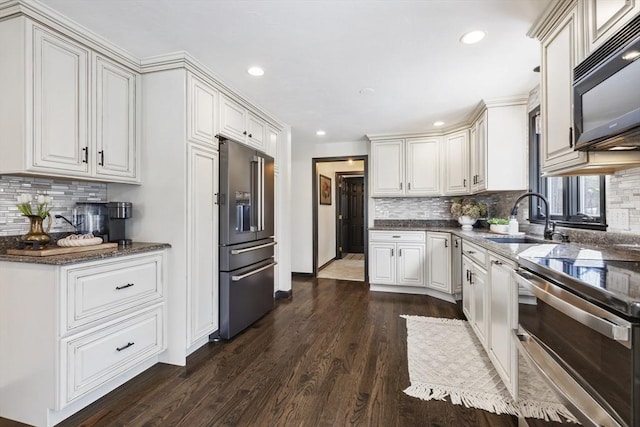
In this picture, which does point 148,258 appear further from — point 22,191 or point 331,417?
point 331,417

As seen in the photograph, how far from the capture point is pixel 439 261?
3.87 metres

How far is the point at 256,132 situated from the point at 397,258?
2.52 m

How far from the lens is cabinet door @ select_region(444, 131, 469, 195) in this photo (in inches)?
154

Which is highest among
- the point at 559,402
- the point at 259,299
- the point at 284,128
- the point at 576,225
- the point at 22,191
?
the point at 284,128

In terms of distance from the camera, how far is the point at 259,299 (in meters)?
3.08

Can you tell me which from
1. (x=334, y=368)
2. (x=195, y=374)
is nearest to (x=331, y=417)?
(x=334, y=368)

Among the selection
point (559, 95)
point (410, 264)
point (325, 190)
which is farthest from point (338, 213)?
point (559, 95)

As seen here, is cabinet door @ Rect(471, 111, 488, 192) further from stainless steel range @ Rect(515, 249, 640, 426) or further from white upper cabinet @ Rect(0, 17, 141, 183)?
white upper cabinet @ Rect(0, 17, 141, 183)

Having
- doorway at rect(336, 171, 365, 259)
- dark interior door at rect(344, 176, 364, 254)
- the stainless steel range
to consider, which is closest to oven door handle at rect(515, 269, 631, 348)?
the stainless steel range

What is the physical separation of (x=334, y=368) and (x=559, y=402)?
1.42 m

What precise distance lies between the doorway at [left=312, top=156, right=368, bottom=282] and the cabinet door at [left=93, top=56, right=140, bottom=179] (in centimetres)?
318

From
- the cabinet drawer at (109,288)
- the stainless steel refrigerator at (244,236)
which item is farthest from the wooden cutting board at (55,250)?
the stainless steel refrigerator at (244,236)

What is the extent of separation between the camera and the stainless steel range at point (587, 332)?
0.77 m

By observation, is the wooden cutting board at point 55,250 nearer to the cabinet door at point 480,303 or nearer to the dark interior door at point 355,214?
the cabinet door at point 480,303
